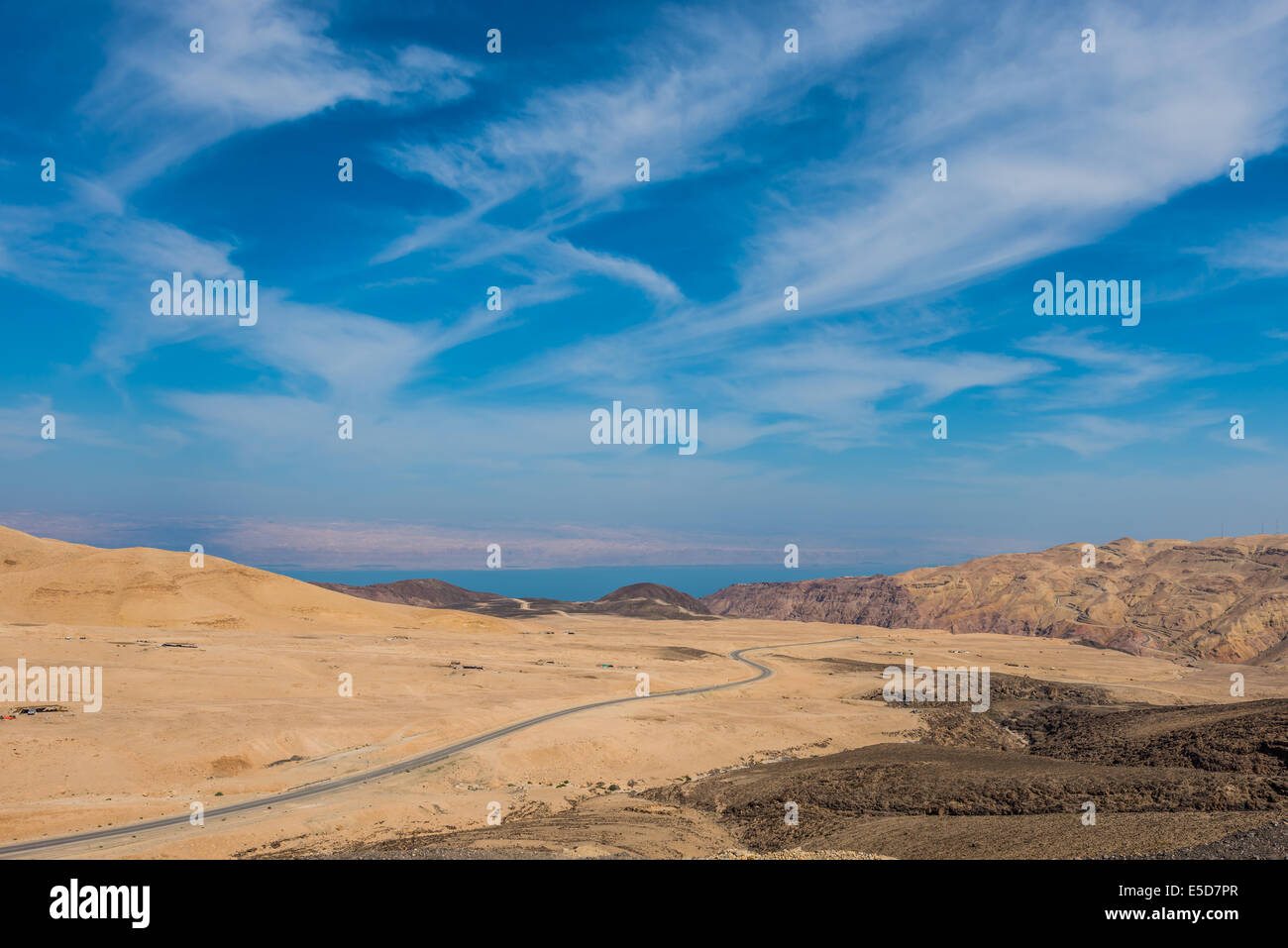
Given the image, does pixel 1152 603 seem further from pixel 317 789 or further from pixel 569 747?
pixel 317 789

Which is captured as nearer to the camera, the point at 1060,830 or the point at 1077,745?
the point at 1060,830

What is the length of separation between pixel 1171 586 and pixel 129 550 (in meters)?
207

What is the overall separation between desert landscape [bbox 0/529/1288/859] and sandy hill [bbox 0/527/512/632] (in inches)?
21.5

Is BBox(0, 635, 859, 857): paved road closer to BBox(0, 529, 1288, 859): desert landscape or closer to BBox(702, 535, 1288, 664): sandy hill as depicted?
BBox(0, 529, 1288, 859): desert landscape

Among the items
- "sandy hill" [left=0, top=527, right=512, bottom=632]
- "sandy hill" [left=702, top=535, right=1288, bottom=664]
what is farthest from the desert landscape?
"sandy hill" [left=702, top=535, right=1288, bottom=664]

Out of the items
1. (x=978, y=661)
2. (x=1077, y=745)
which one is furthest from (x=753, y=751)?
(x=978, y=661)

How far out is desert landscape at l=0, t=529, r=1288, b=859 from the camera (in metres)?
→ 31.0

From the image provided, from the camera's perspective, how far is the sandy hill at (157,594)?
10331 cm

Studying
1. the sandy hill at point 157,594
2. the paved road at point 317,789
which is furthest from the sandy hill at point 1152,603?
the sandy hill at point 157,594

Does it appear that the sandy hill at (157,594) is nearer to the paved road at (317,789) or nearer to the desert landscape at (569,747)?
the desert landscape at (569,747)

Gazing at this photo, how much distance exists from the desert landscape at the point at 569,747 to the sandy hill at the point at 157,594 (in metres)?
0.55
